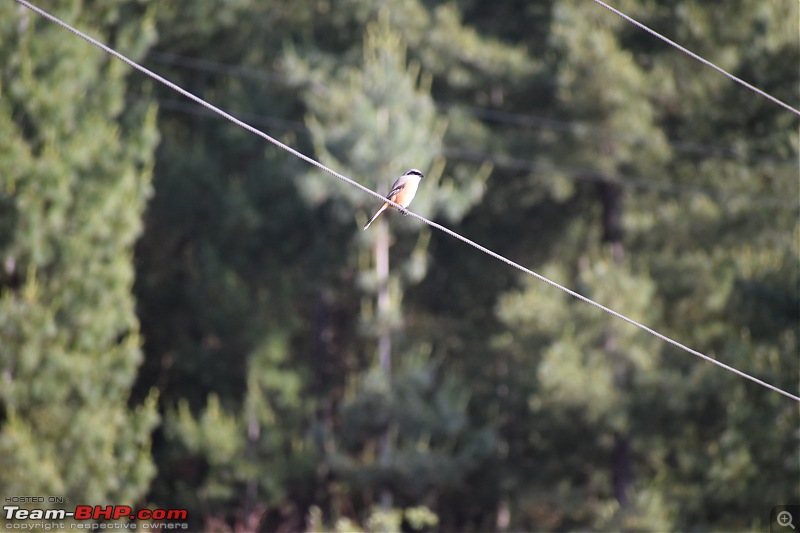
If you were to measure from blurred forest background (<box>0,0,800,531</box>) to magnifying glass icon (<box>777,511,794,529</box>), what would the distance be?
248 millimetres

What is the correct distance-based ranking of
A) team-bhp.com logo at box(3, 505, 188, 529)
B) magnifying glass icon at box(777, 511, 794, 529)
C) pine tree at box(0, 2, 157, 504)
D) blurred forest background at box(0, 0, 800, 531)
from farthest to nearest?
blurred forest background at box(0, 0, 800, 531) → magnifying glass icon at box(777, 511, 794, 529) → pine tree at box(0, 2, 157, 504) → team-bhp.com logo at box(3, 505, 188, 529)

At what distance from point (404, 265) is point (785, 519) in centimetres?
755

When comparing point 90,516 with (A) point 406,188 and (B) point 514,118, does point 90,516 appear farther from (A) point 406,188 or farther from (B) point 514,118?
(B) point 514,118

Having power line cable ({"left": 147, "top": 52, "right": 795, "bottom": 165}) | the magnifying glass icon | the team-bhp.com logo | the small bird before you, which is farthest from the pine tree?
the magnifying glass icon

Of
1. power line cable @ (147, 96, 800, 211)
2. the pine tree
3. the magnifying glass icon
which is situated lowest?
the magnifying glass icon

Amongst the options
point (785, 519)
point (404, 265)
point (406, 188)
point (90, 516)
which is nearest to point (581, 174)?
point (404, 265)

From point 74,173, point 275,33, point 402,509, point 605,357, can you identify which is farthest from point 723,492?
point 275,33

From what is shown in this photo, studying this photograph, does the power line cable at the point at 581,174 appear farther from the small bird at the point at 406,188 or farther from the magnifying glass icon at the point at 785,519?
the small bird at the point at 406,188

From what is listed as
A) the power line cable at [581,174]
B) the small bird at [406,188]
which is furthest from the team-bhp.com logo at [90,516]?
the power line cable at [581,174]

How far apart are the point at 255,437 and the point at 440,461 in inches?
151

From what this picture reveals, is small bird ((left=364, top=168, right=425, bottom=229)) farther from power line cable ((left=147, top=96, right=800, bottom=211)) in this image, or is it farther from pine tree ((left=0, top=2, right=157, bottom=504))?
power line cable ((left=147, top=96, right=800, bottom=211))

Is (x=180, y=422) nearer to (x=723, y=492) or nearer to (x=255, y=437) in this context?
(x=255, y=437)

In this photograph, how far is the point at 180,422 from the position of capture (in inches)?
923

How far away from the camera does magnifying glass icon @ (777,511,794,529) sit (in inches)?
717
